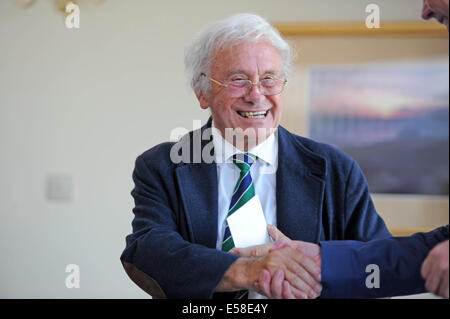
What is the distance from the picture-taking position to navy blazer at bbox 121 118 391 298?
0.89m

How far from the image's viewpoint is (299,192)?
37.2 inches

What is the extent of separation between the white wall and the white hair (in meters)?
0.79

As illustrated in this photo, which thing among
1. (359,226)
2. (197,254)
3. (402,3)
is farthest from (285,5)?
(197,254)

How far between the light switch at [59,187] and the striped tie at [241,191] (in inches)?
41.4

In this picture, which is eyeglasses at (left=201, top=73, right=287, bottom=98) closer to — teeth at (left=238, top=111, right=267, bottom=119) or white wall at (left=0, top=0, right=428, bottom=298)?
teeth at (left=238, top=111, right=267, bottom=119)

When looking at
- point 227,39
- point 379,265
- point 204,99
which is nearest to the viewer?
point 379,265

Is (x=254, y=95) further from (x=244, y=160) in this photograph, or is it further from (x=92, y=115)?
(x=92, y=115)

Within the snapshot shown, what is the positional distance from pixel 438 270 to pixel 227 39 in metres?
0.53

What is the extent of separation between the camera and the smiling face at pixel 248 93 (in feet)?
3.04

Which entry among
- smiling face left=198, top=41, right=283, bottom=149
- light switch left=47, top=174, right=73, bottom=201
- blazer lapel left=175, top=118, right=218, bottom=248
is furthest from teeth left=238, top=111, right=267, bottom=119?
light switch left=47, top=174, right=73, bottom=201

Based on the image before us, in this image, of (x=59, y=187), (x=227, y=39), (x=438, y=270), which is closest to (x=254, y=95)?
(x=227, y=39)

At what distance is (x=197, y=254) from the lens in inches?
33.1

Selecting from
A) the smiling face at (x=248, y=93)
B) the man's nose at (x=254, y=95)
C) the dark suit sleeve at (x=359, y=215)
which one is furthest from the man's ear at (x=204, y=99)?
the dark suit sleeve at (x=359, y=215)

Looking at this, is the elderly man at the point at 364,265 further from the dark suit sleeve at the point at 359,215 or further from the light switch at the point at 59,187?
the light switch at the point at 59,187
